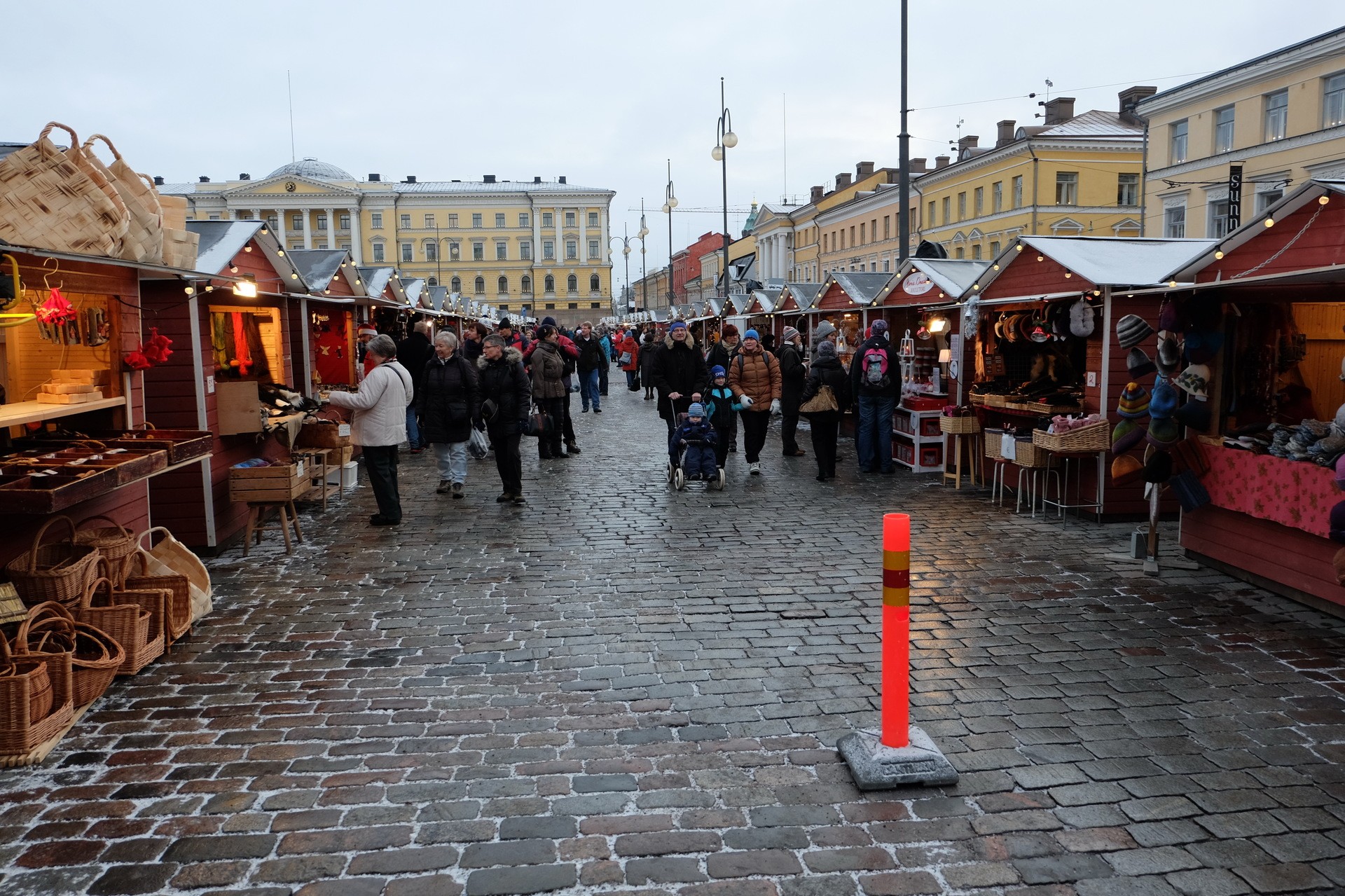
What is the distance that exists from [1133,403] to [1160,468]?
87cm

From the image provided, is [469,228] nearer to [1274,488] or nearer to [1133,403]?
[1133,403]

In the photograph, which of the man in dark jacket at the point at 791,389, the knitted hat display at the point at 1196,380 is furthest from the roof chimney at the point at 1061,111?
the knitted hat display at the point at 1196,380

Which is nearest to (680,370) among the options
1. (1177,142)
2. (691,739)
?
(691,739)

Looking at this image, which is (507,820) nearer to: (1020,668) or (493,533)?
(1020,668)

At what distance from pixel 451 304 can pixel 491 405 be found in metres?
18.1

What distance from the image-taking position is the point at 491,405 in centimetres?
1045

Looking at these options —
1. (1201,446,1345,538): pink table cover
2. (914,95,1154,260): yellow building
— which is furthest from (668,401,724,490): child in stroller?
(914,95,1154,260): yellow building

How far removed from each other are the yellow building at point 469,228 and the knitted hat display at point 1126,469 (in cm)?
9414

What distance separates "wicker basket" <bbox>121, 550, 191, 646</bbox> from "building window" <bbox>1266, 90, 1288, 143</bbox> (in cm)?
3703

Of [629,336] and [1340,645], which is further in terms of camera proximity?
[629,336]

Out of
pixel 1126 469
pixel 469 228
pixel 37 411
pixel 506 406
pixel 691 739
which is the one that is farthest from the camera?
pixel 469 228

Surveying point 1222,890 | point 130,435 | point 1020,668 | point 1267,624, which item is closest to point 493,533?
point 130,435

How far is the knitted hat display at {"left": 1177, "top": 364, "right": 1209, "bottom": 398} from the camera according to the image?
24.1 feet

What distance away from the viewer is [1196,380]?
7375 mm
